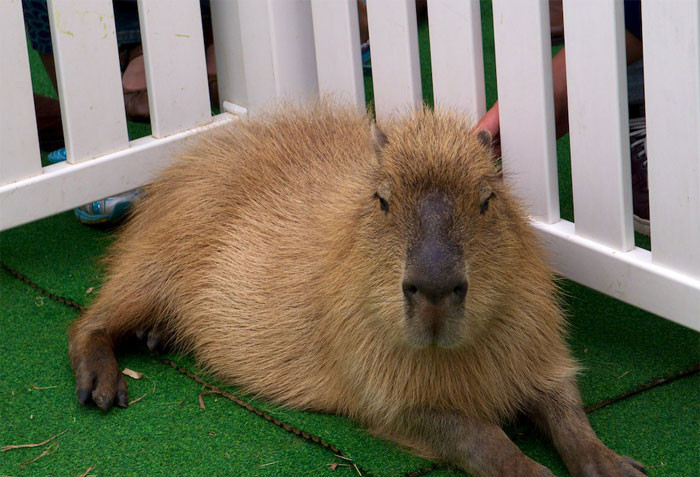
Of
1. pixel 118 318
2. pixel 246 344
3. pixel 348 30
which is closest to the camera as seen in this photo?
pixel 246 344

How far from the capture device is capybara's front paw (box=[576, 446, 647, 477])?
2172 mm

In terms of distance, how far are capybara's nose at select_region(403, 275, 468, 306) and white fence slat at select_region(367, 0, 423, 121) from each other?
107cm

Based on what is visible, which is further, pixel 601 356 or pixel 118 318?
pixel 118 318

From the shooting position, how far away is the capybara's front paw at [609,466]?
7.13 feet

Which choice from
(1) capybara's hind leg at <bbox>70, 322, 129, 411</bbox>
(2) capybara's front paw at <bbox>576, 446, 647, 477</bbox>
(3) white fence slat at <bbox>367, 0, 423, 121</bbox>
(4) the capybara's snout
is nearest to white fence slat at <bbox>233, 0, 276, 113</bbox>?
(3) white fence slat at <bbox>367, 0, 423, 121</bbox>

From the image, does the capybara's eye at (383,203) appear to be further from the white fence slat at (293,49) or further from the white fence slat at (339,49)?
the white fence slat at (293,49)

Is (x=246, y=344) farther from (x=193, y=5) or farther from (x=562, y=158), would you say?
(x=562, y=158)

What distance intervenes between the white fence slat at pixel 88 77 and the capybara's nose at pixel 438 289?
170cm

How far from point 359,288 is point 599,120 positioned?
2.72ft

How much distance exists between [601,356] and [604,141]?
1.99 ft

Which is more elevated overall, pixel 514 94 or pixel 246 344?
pixel 514 94

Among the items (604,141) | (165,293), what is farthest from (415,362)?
(165,293)

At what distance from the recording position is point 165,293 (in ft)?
9.76

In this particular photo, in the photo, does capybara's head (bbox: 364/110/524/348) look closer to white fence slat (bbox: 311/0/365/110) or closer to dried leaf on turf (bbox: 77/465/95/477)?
dried leaf on turf (bbox: 77/465/95/477)
